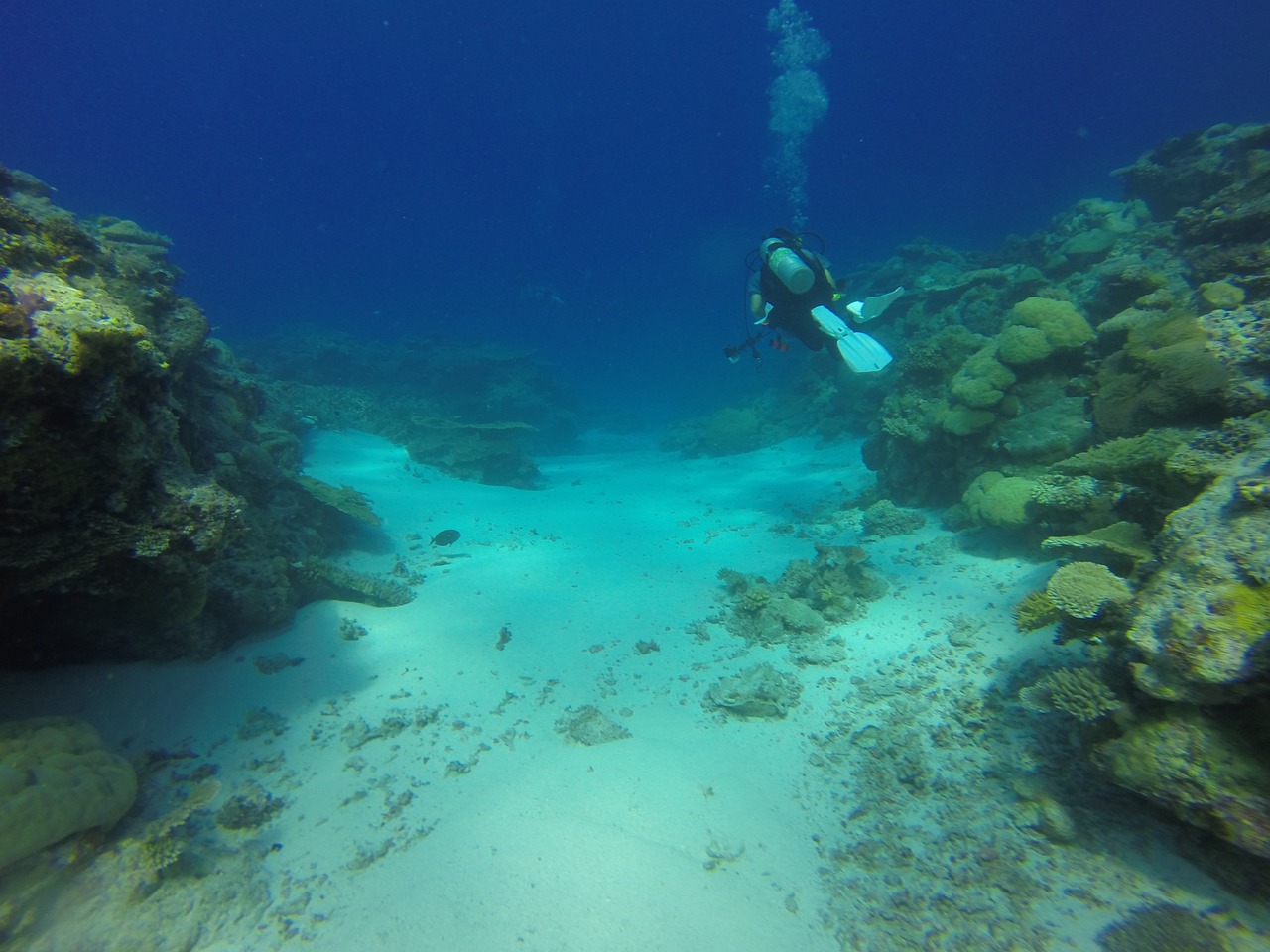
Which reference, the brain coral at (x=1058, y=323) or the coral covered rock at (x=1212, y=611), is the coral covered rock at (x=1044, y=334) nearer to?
the brain coral at (x=1058, y=323)

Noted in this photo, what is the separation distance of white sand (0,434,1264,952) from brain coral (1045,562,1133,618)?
814mm

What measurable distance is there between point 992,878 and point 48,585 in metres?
5.80

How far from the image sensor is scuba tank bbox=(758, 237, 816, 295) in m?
7.48

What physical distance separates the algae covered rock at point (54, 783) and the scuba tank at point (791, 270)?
848 centimetres

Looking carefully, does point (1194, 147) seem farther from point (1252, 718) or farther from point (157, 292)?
point (157, 292)

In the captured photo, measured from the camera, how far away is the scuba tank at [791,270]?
7.48 metres

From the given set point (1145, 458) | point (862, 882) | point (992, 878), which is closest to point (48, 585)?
point (862, 882)

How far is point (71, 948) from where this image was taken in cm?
266

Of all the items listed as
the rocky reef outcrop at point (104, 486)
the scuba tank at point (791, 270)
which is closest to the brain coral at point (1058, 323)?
the scuba tank at point (791, 270)

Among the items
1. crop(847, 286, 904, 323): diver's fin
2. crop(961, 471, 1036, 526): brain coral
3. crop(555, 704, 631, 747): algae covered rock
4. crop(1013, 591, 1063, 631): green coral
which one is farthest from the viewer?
crop(847, 286, 904, 323): diver's fin

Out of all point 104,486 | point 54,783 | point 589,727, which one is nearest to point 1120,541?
point 589,727

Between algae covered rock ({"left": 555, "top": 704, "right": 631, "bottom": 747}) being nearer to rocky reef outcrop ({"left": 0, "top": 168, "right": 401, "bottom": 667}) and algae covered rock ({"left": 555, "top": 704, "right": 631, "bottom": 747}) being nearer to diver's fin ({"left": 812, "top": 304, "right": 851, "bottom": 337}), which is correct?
rocky reef outcrop ({"left": 0, "top": 168, "right": 401, "bottom": 667})

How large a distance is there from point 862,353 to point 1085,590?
4.35 metres

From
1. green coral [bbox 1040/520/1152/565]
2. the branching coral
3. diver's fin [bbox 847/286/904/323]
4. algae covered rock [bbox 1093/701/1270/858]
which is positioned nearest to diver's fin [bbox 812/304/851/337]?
diver's fin [bbox 847/286/904/323]
